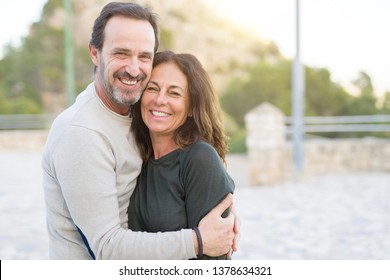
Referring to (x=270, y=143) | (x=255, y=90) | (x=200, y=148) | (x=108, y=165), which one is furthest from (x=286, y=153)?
(x=255, y=90)

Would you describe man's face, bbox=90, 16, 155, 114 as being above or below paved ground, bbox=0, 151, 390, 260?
above

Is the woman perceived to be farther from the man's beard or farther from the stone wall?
the stone wall

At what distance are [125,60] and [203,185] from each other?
55 cm

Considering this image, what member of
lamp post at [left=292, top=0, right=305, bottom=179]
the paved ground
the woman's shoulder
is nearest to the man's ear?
the woman's shoulder

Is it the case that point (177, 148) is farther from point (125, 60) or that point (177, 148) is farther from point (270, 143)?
point (270, 143)

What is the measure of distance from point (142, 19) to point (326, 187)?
7551 millimetres

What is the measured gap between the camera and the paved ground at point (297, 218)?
17.8ft

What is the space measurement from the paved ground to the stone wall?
327 millimetres

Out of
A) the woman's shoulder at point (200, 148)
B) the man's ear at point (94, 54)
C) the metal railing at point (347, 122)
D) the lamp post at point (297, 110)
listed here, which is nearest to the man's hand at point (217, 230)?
the woman's shoulder at point (200, 148)

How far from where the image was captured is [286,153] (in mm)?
9914

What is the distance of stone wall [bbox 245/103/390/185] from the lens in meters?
9.50
